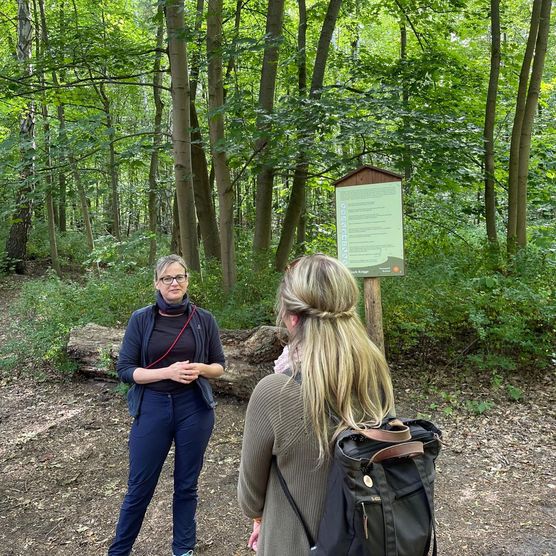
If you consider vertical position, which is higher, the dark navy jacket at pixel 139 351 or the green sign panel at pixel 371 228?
the green sign panel at pixel 371 228

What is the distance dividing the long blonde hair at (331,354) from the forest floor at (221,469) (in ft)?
8.18

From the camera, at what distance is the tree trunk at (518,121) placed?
739cm

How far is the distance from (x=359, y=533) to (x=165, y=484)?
347cm

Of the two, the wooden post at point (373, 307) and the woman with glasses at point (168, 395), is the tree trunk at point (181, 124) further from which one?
the woman with glasses at point (168, 395)

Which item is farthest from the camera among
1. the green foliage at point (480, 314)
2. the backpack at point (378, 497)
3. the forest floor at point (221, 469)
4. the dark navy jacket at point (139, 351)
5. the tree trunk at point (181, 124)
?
the tree trunk at point (181, 124)

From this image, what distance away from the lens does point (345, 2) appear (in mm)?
9422

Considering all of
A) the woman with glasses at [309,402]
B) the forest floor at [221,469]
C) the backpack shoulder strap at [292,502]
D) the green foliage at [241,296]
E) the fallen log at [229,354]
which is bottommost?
the forest floor at [221,469]

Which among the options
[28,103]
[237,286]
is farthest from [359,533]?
[28,103]

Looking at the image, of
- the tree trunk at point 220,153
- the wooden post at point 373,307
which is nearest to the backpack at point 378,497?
the wooden post at point 373,307

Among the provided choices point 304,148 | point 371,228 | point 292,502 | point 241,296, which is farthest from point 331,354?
point 241,296

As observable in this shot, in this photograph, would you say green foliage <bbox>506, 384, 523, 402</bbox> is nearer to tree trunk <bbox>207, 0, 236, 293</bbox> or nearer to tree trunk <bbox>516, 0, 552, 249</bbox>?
tree trunk <bbox>516, 0, 552, 249</bbox>

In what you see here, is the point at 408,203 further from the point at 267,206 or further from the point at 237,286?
the point at 237,286

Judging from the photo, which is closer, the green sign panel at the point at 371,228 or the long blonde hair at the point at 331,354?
the long blonde hair at the point at 331,354

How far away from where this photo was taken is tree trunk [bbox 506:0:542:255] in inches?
291
